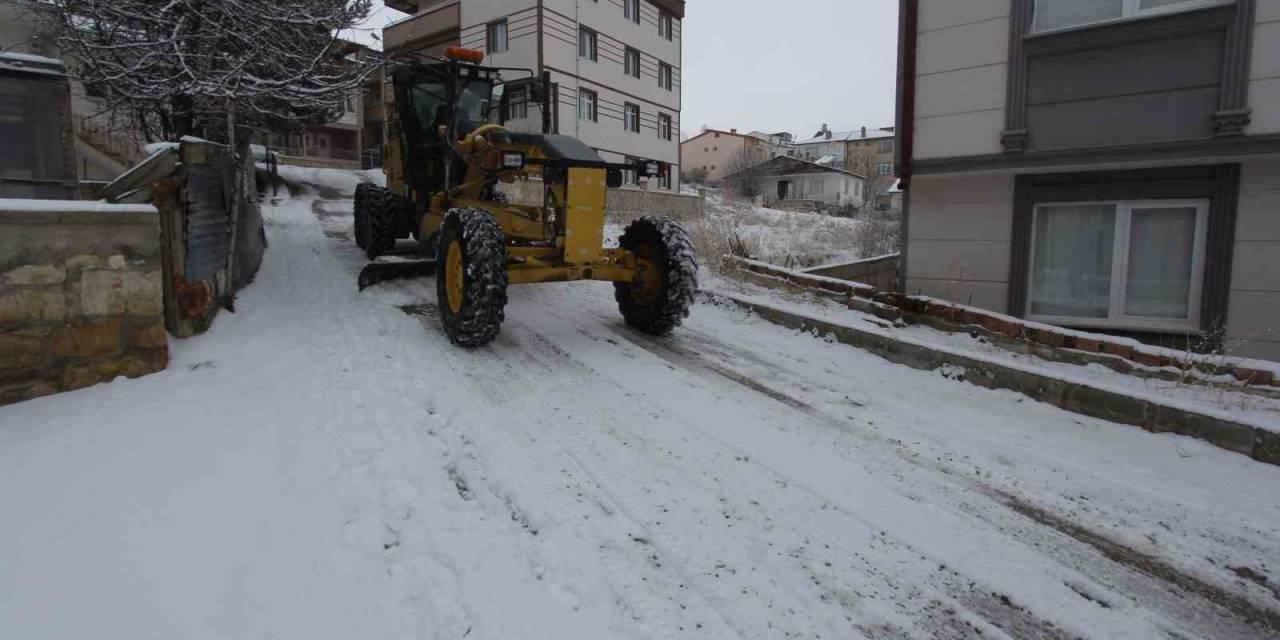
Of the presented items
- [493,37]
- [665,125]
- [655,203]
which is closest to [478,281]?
[655,203]

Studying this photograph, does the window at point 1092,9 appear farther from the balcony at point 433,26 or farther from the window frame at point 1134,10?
the balcony at point 433,26

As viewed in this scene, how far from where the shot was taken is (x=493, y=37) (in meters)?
25.4

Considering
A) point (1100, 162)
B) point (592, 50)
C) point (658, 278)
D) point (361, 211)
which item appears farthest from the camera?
point (592, 50)

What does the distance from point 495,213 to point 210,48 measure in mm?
3507

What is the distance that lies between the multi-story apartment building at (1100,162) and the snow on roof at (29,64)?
958 centimetres

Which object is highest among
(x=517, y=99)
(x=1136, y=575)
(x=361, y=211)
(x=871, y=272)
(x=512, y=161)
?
(x=517, y=99)

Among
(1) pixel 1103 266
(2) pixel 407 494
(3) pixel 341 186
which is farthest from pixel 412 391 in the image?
(3) pixel 341 186

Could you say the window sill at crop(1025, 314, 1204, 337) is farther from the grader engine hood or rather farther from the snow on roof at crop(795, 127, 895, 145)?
the snow on roof at crop(795, 127, 895, 145)

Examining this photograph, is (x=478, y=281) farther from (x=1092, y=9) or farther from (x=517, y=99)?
(x=1092, y=9)

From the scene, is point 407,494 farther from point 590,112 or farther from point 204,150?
point 590,112

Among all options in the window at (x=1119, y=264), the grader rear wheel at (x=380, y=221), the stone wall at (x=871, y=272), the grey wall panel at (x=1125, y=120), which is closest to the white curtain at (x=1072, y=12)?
the grey wall panel at (x=1125, y=120)

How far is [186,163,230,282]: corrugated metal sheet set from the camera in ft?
17.2

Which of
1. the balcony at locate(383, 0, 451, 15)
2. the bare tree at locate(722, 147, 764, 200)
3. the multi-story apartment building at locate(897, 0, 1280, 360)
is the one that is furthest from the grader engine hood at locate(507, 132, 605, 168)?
the bare tree at locate(722, 147, 764, 200)

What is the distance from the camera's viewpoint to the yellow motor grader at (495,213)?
18.0 ft
